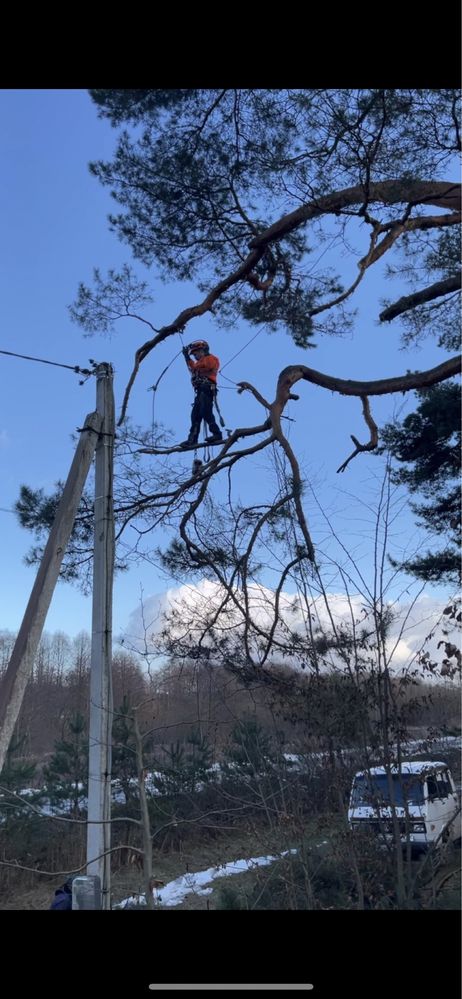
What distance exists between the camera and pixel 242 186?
569 cm

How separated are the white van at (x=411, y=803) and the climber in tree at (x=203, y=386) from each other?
2.67m

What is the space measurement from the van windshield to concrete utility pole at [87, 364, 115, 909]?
4.69 ft

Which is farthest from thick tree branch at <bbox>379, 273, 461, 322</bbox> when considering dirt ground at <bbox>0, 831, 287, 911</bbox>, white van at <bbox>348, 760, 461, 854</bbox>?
dirt ground at <bbox>0, 831, 287, 911</bbox>

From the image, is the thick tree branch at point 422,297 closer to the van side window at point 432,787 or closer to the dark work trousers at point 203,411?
the dark work trousers at point 203,411

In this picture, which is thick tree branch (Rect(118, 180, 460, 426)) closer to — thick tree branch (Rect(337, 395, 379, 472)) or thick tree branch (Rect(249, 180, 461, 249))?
thick tree branch (Rect(249, 180, 461, 249))

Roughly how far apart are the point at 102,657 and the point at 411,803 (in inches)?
76.7

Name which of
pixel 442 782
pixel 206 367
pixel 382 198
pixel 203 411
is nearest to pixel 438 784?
pixel 442 782

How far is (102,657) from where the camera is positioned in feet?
15.2

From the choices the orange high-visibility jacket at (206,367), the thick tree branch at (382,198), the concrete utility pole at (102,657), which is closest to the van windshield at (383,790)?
the concrete utility pole at (102,657)

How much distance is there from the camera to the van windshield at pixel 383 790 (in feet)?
14.4
